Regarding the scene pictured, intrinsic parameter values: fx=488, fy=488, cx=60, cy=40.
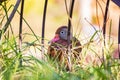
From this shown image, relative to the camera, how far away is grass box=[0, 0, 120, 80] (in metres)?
1.87

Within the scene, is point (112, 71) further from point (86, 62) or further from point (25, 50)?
point (25, 50)

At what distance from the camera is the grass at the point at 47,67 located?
A: 1.87 metres

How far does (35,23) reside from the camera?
24.5 ft

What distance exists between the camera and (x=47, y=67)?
6.19 ft

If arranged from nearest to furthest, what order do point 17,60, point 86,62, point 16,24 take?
1. point 17,60
2. point 86,62
3. point 16,24

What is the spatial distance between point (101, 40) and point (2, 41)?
0.43 metres

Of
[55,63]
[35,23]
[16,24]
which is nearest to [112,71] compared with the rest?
[55,63]

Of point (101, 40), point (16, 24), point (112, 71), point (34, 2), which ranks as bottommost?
point (112, 71)

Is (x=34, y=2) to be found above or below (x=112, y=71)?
above

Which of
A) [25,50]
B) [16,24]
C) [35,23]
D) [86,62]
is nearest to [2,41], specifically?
[25,50]

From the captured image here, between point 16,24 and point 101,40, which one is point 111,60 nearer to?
point 101,40

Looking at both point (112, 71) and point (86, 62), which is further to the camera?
point (86, 62)

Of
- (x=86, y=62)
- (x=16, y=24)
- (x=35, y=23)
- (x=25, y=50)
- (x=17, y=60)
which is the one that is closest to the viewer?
(x=17, y=60)

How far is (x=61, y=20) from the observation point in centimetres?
768
